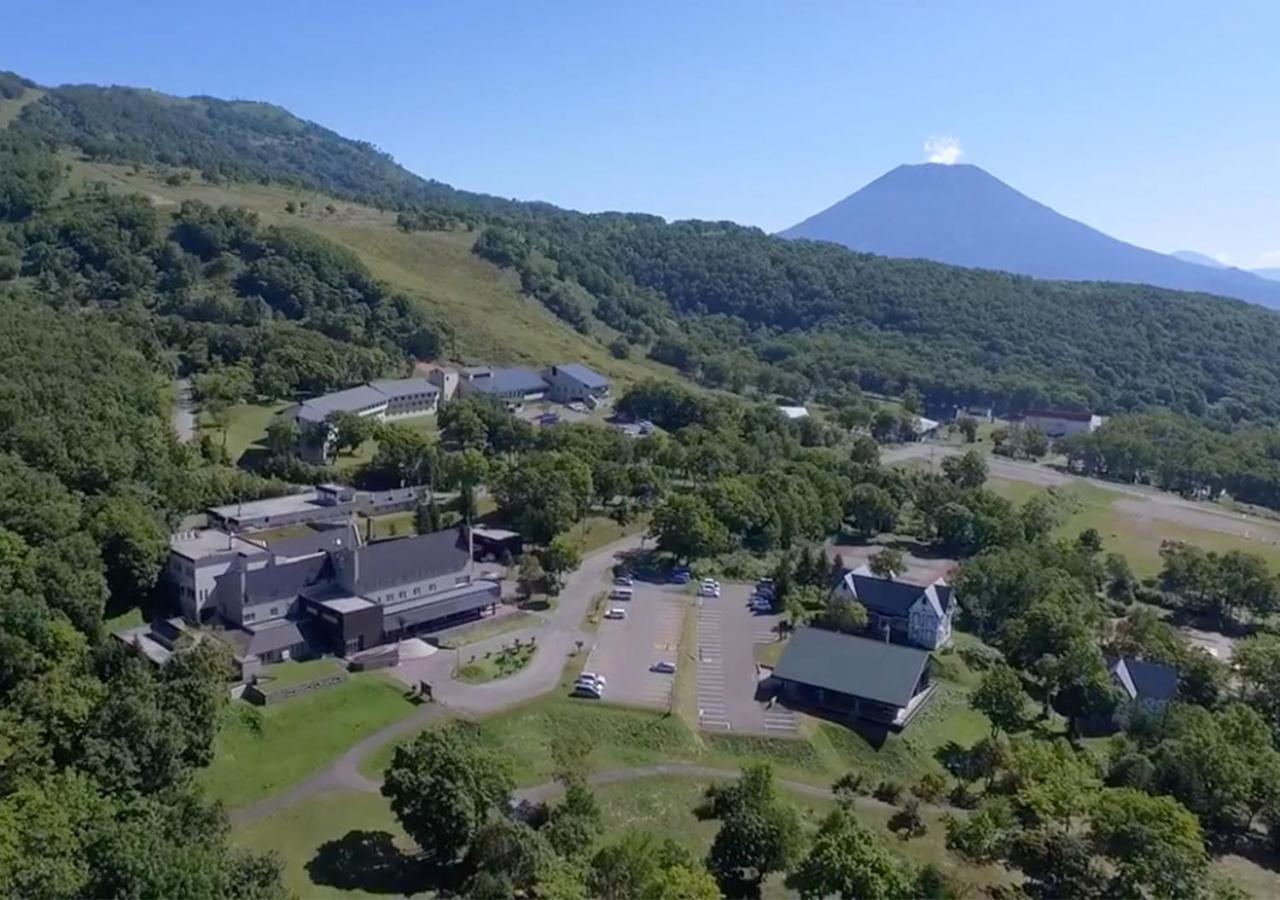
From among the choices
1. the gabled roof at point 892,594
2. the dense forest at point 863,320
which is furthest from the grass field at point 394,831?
the dense forest at point 863,320

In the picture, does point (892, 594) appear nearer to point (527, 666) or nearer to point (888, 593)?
point (888, 593)

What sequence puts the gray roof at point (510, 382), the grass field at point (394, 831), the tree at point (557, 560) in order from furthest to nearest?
the gray roof at point (510, 382) → the tree at point (557, 560) → the grass field at point (394, 831)

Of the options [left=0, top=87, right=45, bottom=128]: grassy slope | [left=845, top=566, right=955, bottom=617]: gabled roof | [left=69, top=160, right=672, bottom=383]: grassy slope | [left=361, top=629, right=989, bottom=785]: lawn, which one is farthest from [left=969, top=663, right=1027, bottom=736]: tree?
[left=0, top=87, right=45, bottom=128]: grassy slope

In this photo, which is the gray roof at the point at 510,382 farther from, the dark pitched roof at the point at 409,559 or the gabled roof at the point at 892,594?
the gabled roof at the point at 892,594

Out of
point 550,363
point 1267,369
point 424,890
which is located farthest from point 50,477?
point 1267,369

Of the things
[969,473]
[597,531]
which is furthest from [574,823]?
[969,473]

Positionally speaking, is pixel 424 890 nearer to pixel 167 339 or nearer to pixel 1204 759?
pixel 1204 759
